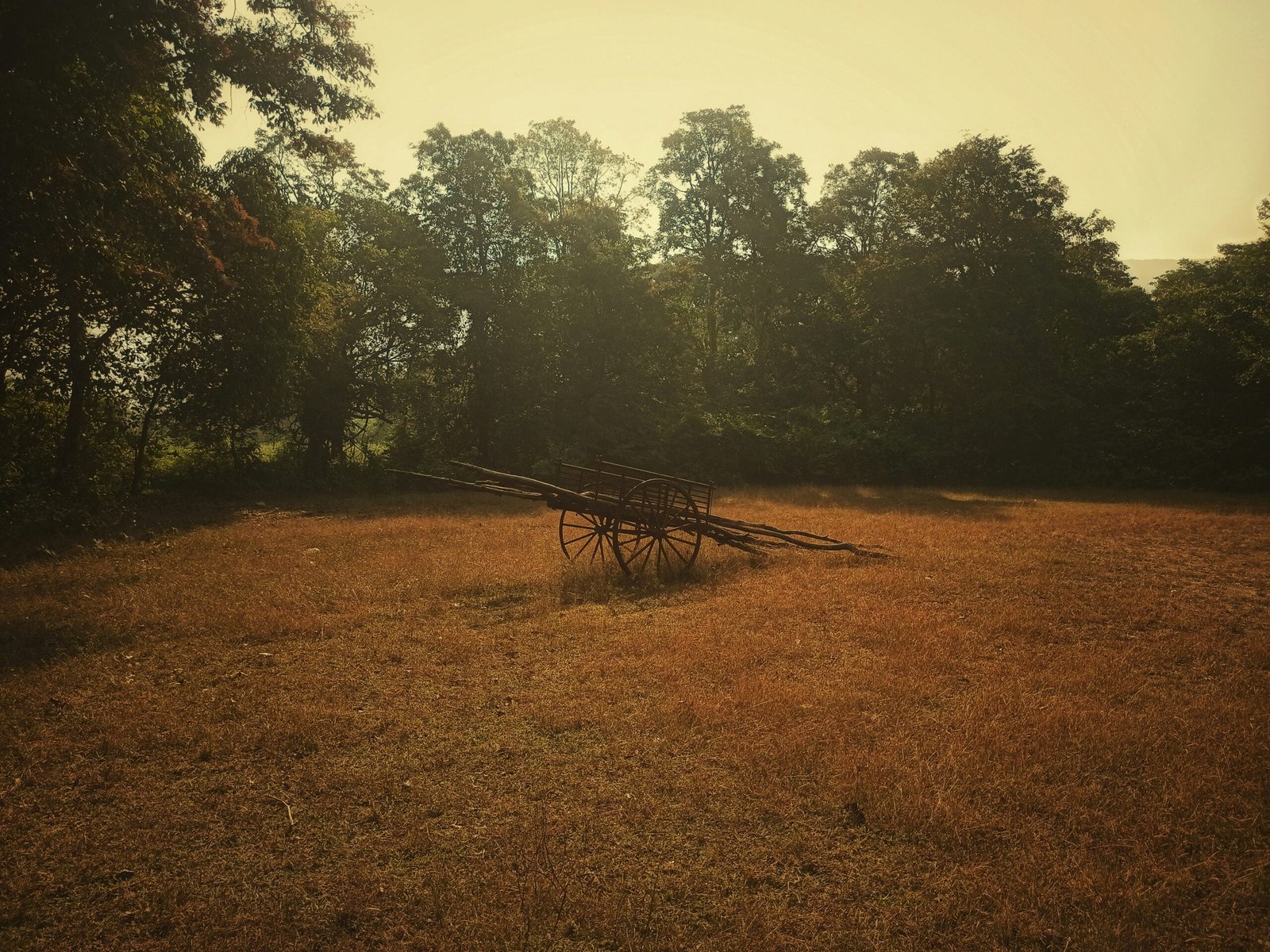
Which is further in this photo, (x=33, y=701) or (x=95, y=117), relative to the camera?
(x=95, y=117)

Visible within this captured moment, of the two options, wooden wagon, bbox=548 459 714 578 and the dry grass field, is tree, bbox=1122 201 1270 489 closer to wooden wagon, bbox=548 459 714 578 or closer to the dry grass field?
the dry grass field

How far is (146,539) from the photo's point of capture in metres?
14.4

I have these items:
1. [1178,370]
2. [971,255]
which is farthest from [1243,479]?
[971,255]

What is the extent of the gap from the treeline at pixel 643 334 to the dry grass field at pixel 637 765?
30.5ft

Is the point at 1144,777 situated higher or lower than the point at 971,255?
lower

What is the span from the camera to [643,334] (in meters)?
29.4

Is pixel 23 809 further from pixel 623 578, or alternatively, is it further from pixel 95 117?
pixel 95 117

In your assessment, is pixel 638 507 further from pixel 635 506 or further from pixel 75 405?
pixel 75 405

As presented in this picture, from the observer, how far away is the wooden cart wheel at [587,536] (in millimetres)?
11449

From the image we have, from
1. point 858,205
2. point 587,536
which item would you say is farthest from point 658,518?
point 858,205

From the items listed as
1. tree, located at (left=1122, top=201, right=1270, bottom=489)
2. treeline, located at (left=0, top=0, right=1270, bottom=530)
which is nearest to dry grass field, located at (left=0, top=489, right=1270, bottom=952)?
treeline, located at (left=0, top=0, right=1270, bottom=530)

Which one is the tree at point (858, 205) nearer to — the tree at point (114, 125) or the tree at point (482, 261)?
the tree at point (482, 261)

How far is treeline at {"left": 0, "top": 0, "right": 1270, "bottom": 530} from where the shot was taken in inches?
675

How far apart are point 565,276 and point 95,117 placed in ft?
66.0
